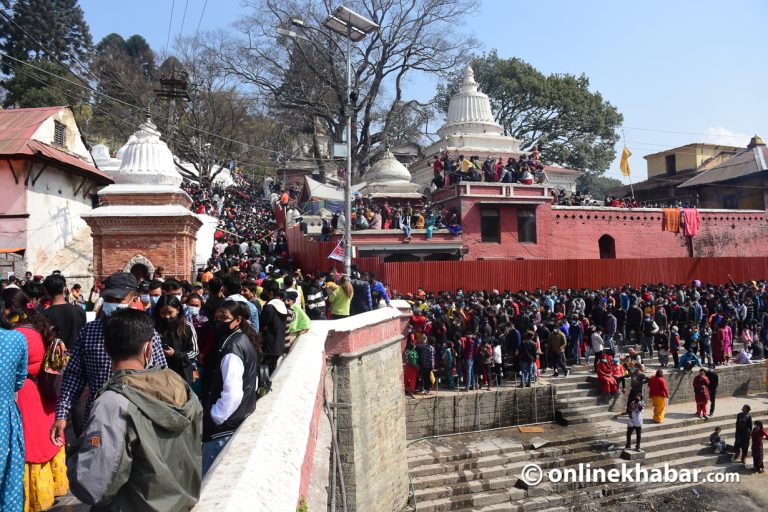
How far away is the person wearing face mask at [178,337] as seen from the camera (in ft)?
13.7

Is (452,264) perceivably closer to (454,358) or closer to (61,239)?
(454,358)

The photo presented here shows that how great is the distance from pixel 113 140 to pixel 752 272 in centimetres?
4674

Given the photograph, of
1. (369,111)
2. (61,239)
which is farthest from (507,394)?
(369,111)

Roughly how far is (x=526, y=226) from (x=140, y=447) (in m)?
23.3

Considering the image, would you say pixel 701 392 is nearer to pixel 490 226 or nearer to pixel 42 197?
pixel 490 226

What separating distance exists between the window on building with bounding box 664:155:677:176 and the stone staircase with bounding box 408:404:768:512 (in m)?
32.3

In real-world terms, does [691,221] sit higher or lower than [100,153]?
lower

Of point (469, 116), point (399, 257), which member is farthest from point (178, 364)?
point (469, 116)

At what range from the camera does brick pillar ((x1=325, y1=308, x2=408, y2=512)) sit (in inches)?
306

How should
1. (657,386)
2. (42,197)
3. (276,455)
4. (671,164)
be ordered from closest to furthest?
(276,455)
(657,386)
(42,197)
(671,164)

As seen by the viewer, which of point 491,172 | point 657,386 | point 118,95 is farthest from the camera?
point 118,95

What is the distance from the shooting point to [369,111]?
104ft

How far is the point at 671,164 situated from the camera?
41812 millimetres

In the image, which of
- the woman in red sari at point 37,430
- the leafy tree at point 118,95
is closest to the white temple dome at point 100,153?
the leafy tree at point 118,95
